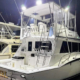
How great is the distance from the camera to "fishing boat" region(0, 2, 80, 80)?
13.0 feet

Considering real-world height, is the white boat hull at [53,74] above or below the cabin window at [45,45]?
below

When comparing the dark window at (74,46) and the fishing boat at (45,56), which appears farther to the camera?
the dark window at (74,46)

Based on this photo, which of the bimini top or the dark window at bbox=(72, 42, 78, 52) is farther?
the dark window at bbox=(72, 42, 78, 52)

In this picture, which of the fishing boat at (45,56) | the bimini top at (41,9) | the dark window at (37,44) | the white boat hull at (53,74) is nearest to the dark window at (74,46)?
the fishing boat at (45,56)

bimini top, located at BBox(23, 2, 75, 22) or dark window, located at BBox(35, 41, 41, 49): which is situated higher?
bimini top, located at BBox(23, 2, 75, 22)

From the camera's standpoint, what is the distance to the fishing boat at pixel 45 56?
3.96 meters

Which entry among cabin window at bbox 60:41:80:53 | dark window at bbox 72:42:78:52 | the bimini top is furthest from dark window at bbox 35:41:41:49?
dark window at bbox 72:42:78:52

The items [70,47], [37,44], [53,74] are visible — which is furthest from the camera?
[70,47]

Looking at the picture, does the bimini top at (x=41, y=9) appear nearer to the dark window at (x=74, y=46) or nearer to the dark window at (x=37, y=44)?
the dark window at (x=37, y=44)

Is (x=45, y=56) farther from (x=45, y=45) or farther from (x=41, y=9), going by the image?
(x=41, y=9)

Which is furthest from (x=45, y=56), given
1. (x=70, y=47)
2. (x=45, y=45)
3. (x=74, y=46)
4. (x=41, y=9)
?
(x=41, y=9)

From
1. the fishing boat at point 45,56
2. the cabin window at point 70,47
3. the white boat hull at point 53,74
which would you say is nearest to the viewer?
the white boat hull at point 53,74

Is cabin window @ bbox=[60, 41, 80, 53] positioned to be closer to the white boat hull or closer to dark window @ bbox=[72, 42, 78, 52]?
dark window @ bbox=[72, 42, 78, 52]

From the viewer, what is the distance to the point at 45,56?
5.20 metres
